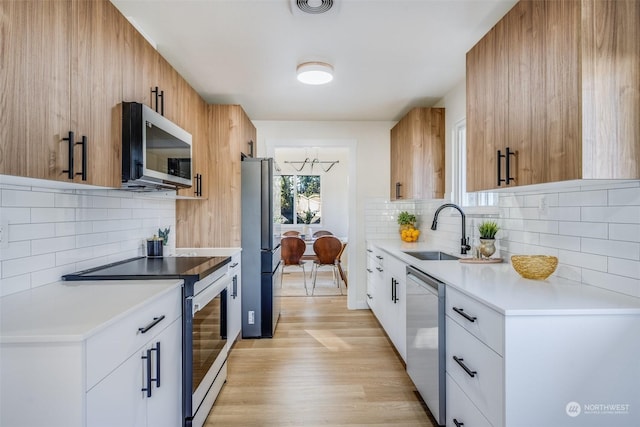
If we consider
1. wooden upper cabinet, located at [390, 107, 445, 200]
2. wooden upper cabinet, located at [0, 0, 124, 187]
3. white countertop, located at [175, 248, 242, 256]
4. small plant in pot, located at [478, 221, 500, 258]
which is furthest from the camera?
wooden upper cabinet, located at [390, 107, 445, 200]

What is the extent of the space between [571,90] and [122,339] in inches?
73.7

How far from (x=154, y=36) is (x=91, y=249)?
1373 mm

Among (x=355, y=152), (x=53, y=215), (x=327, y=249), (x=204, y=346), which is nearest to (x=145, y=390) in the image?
(x=204, y=346)

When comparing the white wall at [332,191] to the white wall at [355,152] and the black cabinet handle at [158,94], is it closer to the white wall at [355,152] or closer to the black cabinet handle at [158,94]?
the white wall at [355,152]

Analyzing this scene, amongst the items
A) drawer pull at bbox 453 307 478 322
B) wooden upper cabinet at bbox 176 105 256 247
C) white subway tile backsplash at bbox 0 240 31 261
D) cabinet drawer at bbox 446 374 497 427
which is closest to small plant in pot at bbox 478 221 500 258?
drawer pull at bbox 453 307 478 322

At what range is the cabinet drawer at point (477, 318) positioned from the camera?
1317 millimetres

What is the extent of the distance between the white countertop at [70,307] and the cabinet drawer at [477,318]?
4.43ft

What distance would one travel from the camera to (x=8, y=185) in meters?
1.48

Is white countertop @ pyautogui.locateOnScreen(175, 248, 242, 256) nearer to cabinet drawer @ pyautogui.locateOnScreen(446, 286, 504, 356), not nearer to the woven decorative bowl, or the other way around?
→ cabinet drawer @ pyautogui.locateOnScreen(446, 286, 504, 356)

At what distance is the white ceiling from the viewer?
1.93 m

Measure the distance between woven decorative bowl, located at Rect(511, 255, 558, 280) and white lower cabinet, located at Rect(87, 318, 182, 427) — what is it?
1756mm

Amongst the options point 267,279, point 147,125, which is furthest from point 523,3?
point 267,279

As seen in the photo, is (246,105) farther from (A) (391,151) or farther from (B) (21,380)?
(B) (21,380)

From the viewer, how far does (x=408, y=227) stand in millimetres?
4094
